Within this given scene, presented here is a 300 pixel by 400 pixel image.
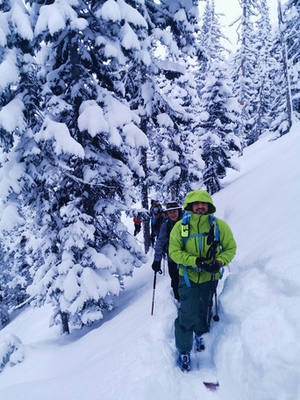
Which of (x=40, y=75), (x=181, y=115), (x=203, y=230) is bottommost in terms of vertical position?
(x=203, y=230)

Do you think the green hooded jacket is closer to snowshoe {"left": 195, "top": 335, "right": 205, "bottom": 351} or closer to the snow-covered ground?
the snow-covered ground

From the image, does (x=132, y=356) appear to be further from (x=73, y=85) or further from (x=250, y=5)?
(x=250, y=5)

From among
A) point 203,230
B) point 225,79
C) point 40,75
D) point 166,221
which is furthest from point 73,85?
point 225,79

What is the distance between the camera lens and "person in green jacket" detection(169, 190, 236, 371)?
13.5 ft

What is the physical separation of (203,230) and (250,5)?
38494mm

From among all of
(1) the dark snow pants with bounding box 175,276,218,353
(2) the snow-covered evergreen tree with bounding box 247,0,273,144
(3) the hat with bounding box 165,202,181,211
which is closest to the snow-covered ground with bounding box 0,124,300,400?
(1) the dark snow pants with bounding box 175,276,218,353

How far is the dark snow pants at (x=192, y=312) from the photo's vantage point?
4168 mm

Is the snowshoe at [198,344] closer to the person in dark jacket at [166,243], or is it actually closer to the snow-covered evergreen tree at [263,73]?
the person in dark jacket at [166,243]

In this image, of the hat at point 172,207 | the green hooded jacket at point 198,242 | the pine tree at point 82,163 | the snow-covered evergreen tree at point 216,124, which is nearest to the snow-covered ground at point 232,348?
the green hooded jacket at point 198,242

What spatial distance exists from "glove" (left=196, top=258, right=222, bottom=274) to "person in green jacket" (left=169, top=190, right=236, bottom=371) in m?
0.09

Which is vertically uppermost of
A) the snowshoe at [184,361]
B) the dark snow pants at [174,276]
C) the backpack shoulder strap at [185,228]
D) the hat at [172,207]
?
the backpack shoulder strap at [185,228]

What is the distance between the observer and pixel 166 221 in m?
6.02

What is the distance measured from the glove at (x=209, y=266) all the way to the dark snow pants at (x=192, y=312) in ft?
1.36

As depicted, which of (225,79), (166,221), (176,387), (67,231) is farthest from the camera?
(225,79)
